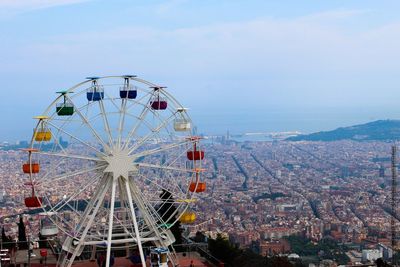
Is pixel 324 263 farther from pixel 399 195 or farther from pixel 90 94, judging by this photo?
pixel 399 195

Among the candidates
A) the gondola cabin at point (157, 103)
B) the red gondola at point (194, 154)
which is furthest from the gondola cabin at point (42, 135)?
the red gondola at point (194, 154)

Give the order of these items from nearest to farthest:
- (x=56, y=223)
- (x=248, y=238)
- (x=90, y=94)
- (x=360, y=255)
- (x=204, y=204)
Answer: (x=56, y=223), (x=90, y=94), (x=360, y=255), (x=248, y=238), (x=204, y=204)

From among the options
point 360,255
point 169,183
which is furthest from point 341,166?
point 169,183

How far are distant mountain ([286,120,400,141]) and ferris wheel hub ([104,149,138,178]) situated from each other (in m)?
118

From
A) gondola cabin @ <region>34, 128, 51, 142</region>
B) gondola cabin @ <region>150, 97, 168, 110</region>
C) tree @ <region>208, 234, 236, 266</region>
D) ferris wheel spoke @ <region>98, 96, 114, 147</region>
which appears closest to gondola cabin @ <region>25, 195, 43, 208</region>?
gondola cabin @ <region>34, 128, 51, 142</region>

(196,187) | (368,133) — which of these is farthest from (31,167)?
(368,133)

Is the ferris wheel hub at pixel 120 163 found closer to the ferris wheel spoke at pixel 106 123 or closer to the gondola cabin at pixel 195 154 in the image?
the ferris wheel spoke at pixel 106 123

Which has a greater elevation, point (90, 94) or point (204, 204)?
point (90, 94)

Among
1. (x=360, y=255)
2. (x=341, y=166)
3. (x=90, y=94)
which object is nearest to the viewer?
(x=90, y=94)

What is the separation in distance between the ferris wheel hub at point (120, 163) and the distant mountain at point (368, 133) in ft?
387

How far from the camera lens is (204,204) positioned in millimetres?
69000

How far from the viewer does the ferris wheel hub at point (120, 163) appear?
1834 cm

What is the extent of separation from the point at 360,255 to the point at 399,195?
31.3 meters

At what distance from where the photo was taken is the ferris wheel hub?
18344 millimetres
